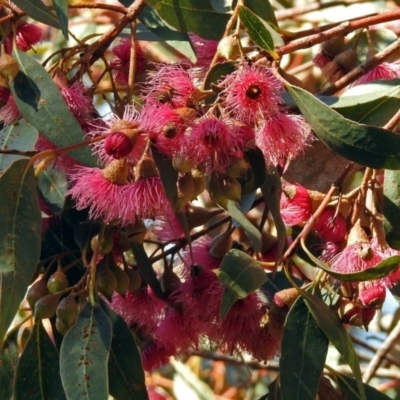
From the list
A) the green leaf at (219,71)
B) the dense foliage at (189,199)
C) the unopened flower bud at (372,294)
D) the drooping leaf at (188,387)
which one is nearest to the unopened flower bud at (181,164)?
the dense foliage at (189,199)

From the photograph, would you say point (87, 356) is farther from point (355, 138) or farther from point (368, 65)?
point (368, 65)

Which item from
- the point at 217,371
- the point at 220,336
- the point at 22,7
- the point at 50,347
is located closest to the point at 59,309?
the point at 50,347

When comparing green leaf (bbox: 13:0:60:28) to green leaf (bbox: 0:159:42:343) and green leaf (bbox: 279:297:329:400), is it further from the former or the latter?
green leaf (bbox: 279:297:329:400)

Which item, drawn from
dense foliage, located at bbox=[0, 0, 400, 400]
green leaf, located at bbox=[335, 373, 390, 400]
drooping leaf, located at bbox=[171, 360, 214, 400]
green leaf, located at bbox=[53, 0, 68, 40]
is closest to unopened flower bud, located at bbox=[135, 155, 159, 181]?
dense foliage, located at bbox=[0, 0, 400, 400]

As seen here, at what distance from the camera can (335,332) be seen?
1.23 meters

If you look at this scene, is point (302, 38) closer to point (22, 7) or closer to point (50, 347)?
point (22, 7)

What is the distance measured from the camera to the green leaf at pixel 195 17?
1337 mm

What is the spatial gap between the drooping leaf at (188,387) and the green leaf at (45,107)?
1.21m

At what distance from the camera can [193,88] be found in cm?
117

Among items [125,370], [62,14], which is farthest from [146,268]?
[62,14]

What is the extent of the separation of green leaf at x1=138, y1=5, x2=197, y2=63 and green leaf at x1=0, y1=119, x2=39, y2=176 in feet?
0.89

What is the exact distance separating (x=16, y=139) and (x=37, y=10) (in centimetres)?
18

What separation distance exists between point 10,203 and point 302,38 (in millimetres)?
440

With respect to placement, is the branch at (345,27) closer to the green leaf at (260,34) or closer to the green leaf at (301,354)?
the green leaf at (260,34)
